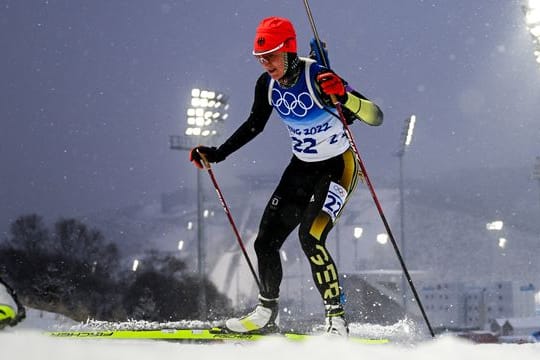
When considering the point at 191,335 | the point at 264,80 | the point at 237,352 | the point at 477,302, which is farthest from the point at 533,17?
the point at 477,302

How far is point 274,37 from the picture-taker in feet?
14.2

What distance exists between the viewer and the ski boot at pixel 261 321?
16.1 feet

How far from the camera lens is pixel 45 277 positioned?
38.6m

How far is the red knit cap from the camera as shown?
432cm

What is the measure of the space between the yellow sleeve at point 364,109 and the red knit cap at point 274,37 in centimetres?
55

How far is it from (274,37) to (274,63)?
181 mm

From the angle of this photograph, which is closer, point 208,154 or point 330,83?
point 330,83

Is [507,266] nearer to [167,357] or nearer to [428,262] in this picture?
[428,262]

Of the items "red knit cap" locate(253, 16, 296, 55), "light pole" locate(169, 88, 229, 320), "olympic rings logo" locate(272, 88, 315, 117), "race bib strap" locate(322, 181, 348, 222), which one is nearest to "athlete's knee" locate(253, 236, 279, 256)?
"race bib strap" locate(322, 181, 348, 222)

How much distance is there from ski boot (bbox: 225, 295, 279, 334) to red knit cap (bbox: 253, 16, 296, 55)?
6.41 feet

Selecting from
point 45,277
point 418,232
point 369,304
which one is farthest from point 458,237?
point 369,304

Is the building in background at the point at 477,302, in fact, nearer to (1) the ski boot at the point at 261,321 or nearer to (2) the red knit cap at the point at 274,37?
(1) the ski boot at the point at 261,321

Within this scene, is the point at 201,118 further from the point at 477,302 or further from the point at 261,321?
the point at 477,302

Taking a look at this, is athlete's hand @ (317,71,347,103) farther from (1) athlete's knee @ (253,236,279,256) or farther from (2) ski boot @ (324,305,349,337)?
(2) ski boot @ (324,305,349,337)
